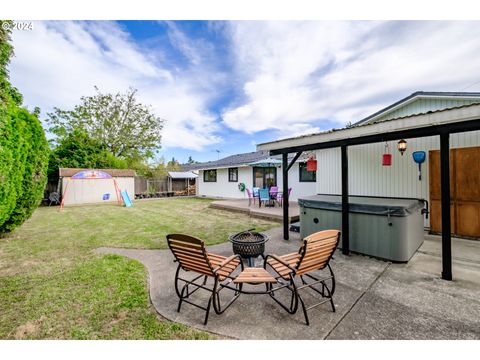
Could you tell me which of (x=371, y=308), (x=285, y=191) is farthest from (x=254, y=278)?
(x=285, y=191)

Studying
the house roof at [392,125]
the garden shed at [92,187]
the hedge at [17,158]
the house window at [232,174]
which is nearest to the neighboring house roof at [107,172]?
the garden shed at [92,187]

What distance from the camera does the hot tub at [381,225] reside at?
12.9 feet

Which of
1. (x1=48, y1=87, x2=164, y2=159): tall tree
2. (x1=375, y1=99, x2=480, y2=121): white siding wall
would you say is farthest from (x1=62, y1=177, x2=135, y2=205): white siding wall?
(x1=375, y1=99, x2=480, y2=121): white siding wall

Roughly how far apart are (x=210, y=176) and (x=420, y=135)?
15.6 m

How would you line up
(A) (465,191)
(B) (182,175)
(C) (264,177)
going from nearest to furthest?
(A) (465,191), (C) (264,177), (B) (182,175)

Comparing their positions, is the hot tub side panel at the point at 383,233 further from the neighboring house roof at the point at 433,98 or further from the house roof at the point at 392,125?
the neighboring house roof at the point at 433,98

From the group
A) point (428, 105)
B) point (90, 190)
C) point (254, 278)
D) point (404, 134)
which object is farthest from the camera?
point (90, 190)

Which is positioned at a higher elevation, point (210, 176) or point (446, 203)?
point (210, 176)

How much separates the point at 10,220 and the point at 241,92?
12.4 metres

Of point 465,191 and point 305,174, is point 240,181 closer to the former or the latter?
point 305,174

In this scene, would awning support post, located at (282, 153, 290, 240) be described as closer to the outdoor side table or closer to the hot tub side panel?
the hot tub side panel

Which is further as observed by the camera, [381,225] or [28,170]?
[28,170]

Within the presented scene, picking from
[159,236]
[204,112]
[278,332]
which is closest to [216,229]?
[159,236]

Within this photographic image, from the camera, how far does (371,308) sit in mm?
2590
